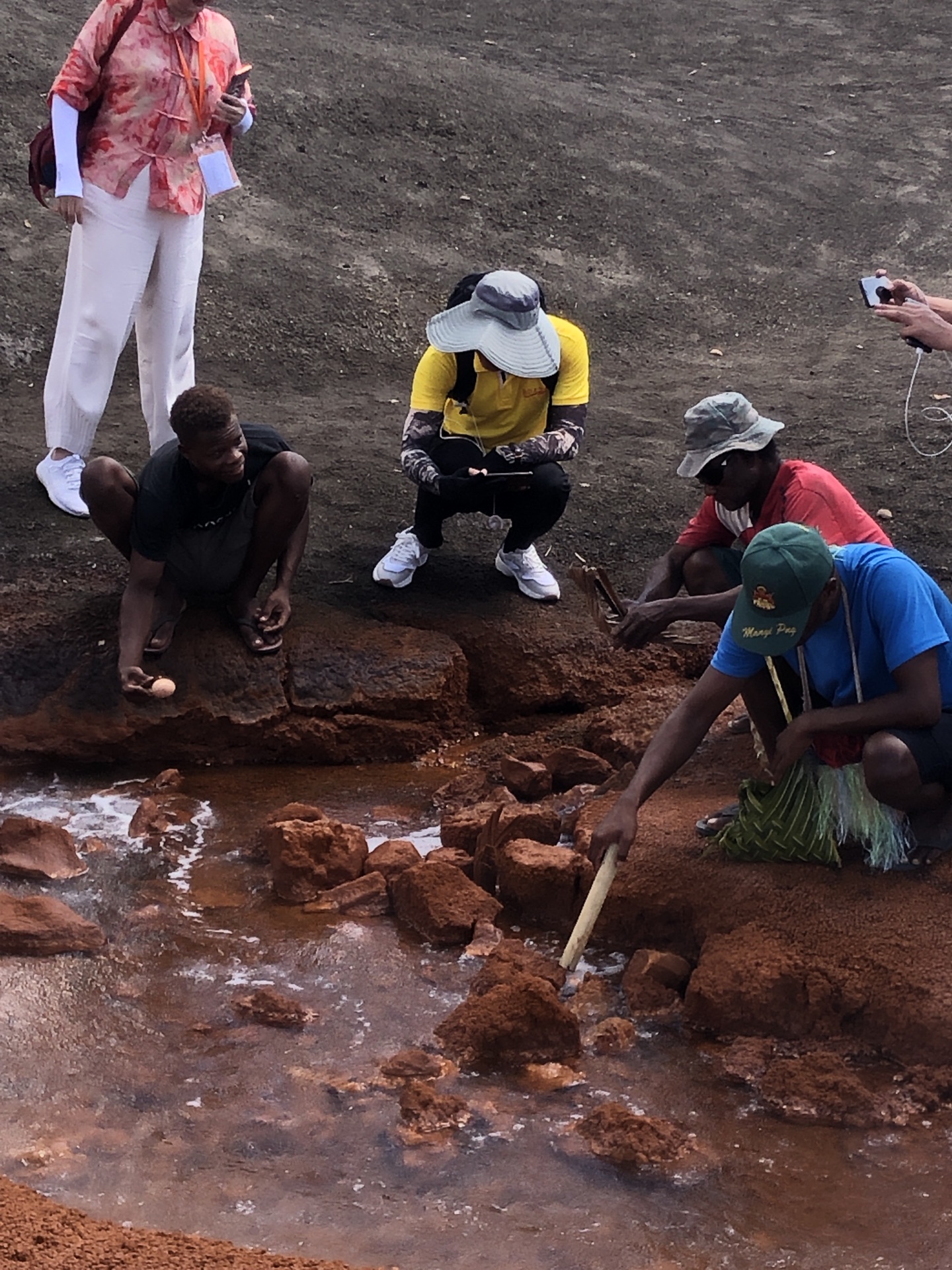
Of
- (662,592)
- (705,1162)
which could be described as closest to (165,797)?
(662,592)

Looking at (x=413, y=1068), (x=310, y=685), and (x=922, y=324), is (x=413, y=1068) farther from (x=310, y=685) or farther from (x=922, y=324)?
(x=922, y=324)

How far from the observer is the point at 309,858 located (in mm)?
3713

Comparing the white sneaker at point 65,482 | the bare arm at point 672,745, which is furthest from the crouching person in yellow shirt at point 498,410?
the bare arm at point 672,745

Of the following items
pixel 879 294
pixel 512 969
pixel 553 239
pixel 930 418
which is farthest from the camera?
pixel 553 239

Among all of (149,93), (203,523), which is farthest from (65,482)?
(149,93)

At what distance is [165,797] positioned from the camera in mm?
4281

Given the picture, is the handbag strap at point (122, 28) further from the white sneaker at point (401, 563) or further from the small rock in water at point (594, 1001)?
the small rock in water at point (594, 1001)

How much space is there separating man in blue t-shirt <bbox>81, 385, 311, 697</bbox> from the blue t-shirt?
168 centimetres

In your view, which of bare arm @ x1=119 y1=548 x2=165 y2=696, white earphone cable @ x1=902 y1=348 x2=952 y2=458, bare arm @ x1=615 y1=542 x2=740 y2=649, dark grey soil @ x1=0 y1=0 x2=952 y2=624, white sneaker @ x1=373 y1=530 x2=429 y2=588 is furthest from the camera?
white earphone cable @ x1=902 y1=348 x2=952 y2=458

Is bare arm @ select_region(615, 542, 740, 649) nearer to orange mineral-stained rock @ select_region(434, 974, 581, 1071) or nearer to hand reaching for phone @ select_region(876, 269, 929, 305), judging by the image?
hand reaching for phone @ select_region(876, 269, 929, 305)

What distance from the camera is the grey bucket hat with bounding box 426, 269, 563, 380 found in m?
4.55

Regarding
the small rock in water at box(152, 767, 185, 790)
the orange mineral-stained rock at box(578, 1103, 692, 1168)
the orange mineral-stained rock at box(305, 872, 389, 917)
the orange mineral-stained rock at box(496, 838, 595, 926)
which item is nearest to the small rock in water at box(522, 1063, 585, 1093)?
the orange mineral-stained rock at box(578, 1103, 692, 1168)

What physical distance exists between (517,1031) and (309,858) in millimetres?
880

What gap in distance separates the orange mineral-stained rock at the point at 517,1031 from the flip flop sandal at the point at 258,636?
5.78 ft
